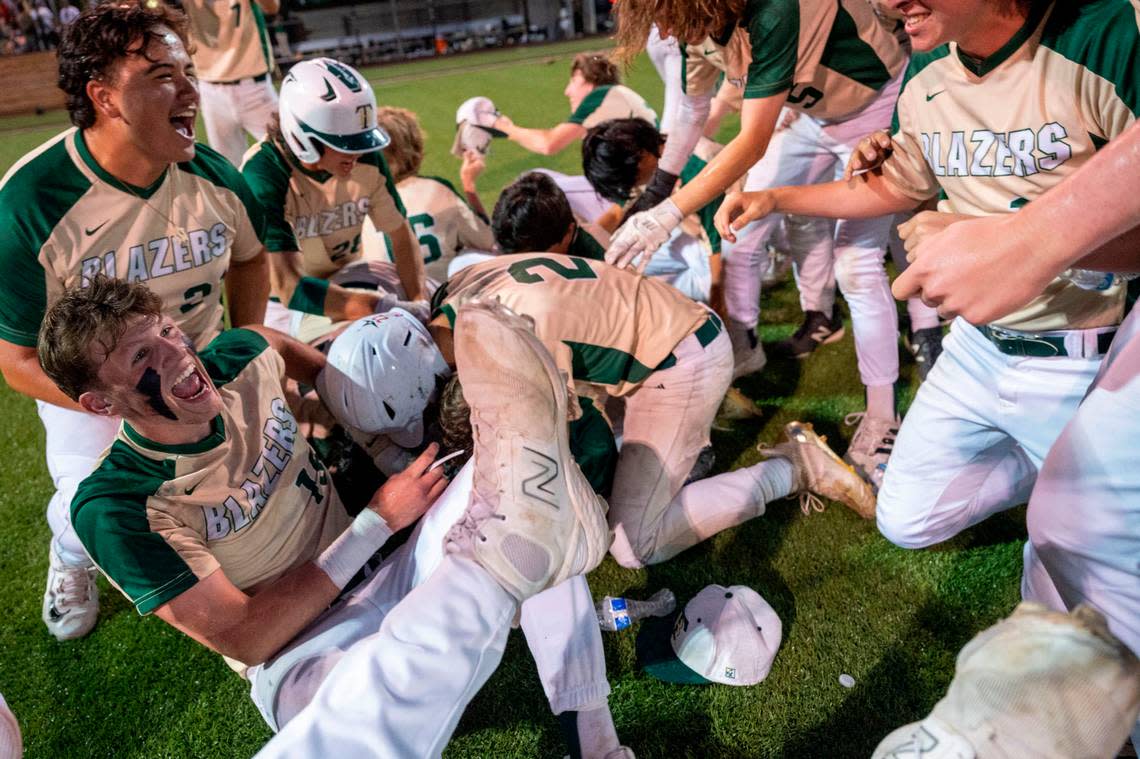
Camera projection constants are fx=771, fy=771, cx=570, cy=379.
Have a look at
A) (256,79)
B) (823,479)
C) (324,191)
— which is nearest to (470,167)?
(324,191)

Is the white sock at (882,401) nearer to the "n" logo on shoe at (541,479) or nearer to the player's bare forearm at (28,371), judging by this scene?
the "n" logo on shoe at (541,479)

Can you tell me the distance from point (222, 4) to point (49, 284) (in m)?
4.59

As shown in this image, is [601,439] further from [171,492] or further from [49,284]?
[49,284]

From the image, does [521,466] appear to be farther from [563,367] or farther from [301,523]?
[301,523]

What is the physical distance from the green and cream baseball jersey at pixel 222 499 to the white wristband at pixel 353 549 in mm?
240

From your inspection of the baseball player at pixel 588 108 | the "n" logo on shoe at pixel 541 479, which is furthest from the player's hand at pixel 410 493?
the baseball player at pixel 588 108

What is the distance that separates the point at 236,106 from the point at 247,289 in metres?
4.07

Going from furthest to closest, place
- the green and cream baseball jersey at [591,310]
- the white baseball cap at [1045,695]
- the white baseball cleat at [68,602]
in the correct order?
the white baseball cleat at [68,602]
the green and cream baseball jersey at [591,310]
the white baseball cap at [1045,695]

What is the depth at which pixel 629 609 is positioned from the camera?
8.74ft

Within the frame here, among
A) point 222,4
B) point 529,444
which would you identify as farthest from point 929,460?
point 222,4

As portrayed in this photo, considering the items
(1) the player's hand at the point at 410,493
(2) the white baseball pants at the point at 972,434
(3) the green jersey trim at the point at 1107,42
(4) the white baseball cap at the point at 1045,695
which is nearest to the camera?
(4) the white baseball cap at the point at 1045,695

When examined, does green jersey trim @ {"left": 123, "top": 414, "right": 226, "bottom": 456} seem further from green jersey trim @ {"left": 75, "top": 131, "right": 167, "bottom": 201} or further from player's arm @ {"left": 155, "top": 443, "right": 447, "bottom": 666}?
green jersey trim @ {"left": 75, "top": 131, "right": 167, "bottom": 201}

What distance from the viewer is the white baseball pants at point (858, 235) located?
3.35 m

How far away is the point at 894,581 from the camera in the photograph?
2719mm
